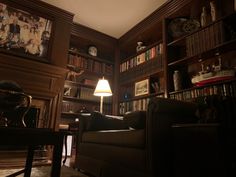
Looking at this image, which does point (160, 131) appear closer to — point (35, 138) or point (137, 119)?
point (137, 119)

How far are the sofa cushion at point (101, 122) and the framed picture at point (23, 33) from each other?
1.62 meters

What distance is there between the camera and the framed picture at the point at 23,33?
2.92 m

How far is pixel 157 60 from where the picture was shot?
316 cm

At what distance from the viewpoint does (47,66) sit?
308 centimetres

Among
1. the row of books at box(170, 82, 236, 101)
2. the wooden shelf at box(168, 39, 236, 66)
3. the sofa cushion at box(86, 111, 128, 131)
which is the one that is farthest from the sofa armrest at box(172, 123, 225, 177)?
the wooden shelf at box(168, 39, 236, 66)

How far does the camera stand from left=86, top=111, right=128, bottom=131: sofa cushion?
6.85 feet

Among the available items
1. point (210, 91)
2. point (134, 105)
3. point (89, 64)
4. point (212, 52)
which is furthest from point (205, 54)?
point (89, 64)

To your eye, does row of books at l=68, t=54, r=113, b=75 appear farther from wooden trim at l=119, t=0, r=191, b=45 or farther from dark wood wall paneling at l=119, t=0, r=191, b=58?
wooden trim at l=119, t=0, r=191, b=45

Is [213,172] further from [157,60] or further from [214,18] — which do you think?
[157,60]

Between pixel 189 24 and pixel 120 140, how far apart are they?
2187 millimetres

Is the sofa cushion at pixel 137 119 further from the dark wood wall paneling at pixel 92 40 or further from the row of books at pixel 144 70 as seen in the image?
the dark wood wall paneling at pixel 92 40

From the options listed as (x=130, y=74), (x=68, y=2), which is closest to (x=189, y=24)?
(x=130, y=74)

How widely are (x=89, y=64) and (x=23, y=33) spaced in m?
1.28

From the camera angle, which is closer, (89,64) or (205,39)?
(205,39)
